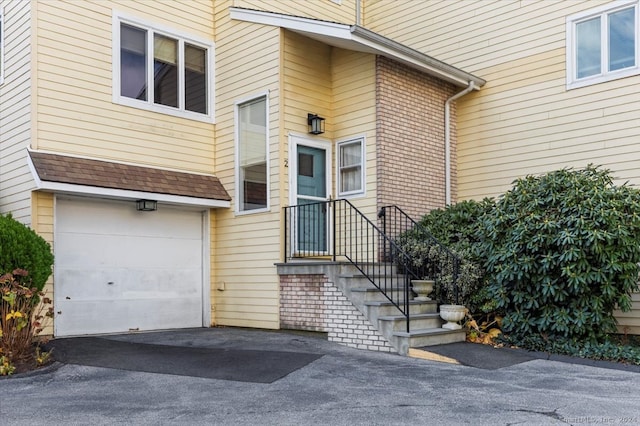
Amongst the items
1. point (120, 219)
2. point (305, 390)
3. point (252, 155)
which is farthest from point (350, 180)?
point (305, 390)

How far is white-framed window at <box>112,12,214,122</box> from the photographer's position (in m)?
9.88

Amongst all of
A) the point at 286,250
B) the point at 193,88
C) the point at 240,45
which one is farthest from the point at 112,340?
the point at 240,45

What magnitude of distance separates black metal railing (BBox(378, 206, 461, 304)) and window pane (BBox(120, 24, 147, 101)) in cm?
459

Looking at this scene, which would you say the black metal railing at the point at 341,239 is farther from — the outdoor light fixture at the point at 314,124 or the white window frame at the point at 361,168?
the outdoor light fixture at the point at 314,124

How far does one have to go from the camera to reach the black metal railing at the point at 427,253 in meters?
8.60

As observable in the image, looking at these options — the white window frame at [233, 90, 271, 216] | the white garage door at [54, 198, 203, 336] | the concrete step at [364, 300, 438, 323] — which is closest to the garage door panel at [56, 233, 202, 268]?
the white garage door at [54, 198, 203, 336]

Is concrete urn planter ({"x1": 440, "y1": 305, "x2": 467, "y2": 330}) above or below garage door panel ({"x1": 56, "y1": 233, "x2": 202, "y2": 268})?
below

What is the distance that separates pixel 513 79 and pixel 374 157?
9.51 feet

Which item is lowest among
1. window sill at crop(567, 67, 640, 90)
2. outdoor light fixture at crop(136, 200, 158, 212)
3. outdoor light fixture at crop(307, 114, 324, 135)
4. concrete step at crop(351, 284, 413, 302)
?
concrete step at crop(351, 284, 413, 302)

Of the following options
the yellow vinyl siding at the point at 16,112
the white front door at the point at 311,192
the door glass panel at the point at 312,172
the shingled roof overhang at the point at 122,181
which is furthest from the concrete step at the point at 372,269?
the yellow vinyl siding at the point at 16,112

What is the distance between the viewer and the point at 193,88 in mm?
→ 10820

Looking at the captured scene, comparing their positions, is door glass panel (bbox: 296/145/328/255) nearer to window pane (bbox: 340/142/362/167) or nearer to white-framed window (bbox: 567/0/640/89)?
window pane (bbox: 340/142/362/167)

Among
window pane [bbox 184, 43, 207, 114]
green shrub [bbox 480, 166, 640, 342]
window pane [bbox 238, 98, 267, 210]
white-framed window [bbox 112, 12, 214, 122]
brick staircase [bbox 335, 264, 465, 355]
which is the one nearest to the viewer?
green shrub [bbox 480, 166, 640, 342]

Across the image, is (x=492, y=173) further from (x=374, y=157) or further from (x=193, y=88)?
(x=193, y=88)
